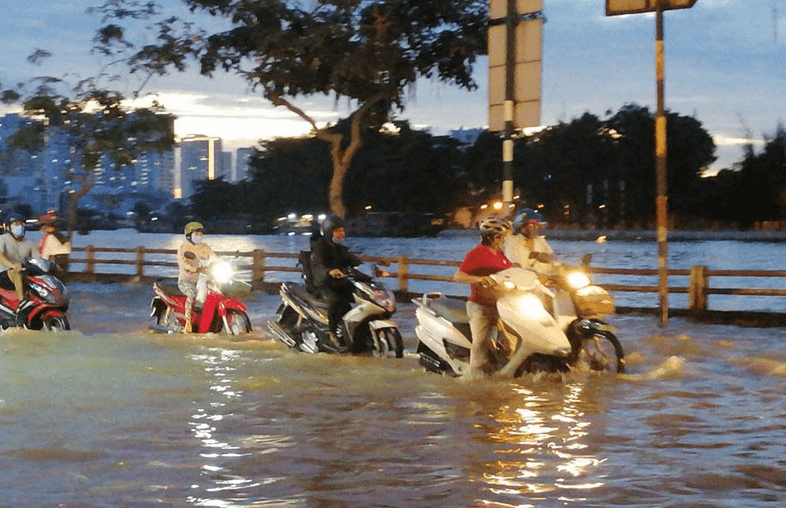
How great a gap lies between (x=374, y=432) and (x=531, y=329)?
2442 mm

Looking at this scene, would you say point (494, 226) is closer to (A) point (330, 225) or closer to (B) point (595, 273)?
(A) point (330, 225)

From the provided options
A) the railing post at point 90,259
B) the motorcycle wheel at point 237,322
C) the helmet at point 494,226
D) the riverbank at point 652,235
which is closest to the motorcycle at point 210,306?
the motorcycle wheel at point 237,322

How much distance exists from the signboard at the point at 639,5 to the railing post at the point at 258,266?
12.0 meters

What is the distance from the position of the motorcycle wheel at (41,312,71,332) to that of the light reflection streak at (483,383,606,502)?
26.0ft

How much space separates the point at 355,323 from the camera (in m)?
14.0

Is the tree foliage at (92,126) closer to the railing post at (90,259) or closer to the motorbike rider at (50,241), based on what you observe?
the railing post at (90,259)

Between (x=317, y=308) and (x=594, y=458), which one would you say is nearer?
(x=594, y=458)

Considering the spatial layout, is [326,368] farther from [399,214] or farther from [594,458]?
[399,214]

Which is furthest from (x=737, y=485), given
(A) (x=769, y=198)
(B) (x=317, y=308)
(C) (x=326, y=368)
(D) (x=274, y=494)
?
(A) (x=769, y=198)

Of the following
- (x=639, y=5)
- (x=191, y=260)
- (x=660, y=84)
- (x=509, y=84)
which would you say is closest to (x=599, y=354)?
(x=509, y=84)

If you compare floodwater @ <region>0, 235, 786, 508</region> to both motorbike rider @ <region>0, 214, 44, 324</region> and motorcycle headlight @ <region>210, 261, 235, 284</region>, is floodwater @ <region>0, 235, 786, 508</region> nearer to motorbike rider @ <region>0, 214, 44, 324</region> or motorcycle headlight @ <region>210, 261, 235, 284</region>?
motorcycle headlight @ <region>210, 261, 235, 284</region>

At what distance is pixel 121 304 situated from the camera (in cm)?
2483

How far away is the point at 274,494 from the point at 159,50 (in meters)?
24.5

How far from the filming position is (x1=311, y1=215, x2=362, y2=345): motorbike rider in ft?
46.4
